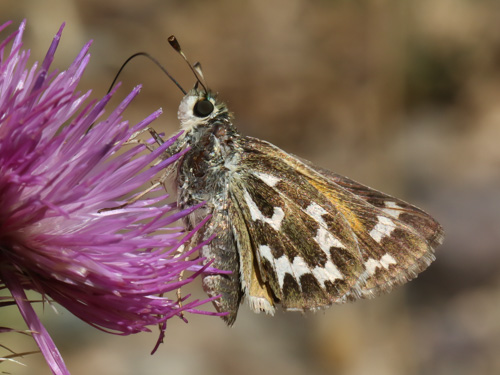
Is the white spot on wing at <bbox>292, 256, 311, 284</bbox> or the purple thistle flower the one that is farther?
the white spot on wing at <bbox>292, 256, 311, 284</bbox>

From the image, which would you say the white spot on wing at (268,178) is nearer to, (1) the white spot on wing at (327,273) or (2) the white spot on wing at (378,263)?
(1) the white spot on wing at (327,273)

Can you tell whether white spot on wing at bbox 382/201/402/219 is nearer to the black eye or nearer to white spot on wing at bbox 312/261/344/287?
white spot on wing at bbox 312/261/344/287

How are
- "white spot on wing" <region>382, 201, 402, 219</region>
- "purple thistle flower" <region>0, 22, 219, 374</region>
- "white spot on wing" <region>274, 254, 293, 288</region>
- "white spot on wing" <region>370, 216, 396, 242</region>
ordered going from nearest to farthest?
"purple thistle flower" <region>0, 22, 219, 374</region>, "white spot on wing" <region>274, 254, 293, 288</region>, "white spot on wing" <region>370, 216, 396, 242</region>, "white spot on wing" <region>382, 201, 402, 219</region>

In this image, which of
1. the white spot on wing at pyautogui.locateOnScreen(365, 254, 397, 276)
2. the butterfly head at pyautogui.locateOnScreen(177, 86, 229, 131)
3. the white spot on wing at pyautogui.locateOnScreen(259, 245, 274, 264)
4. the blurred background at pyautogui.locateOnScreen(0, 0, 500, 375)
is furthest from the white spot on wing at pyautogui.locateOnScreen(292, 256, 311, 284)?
the blurred background at pyautogui.locateOnScreen(0, 0, 500, 375)

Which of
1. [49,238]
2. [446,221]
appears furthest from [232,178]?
[446,221]

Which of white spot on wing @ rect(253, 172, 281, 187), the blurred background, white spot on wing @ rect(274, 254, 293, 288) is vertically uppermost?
the blurred background

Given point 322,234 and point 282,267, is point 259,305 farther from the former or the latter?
point 322,234

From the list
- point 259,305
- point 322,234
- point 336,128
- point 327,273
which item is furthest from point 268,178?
point 336,128
